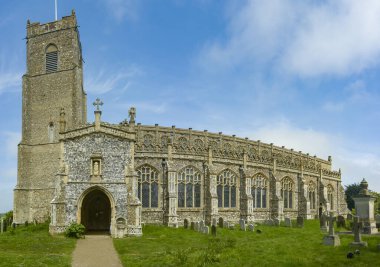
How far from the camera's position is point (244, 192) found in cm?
3925

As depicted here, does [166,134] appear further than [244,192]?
Yes

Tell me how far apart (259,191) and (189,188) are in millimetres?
9003

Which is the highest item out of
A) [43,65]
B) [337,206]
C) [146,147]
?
[43,65]

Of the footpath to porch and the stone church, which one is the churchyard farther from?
the stone church

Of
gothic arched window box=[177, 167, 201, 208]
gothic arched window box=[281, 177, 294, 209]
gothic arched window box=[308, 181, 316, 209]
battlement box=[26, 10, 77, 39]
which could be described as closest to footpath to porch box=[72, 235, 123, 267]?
gothic arched window box=[177, 167, 201, 208]

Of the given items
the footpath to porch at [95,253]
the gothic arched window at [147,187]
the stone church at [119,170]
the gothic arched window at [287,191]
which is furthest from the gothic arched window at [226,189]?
the footpath to porch at [95,253]

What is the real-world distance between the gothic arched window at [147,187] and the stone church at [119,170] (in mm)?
79

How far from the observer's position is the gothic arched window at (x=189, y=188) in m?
35.8

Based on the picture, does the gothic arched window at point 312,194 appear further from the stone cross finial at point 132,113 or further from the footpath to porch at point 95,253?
the footpath to porch at point 95,253

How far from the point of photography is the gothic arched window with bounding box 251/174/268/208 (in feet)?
136

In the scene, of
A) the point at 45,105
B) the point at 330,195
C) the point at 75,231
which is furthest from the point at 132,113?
the point at 330,195

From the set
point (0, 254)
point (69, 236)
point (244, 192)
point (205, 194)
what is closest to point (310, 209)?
point (244, 192)

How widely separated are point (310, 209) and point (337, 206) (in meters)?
8.84

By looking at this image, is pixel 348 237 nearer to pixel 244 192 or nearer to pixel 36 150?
pixel 244 192
